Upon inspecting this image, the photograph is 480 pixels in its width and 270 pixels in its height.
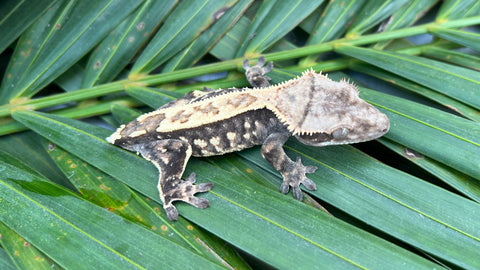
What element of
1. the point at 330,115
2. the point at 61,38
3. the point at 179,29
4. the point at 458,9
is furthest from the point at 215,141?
the point at 458,9

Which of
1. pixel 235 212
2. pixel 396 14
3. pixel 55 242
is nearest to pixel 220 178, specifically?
pixel 235 212

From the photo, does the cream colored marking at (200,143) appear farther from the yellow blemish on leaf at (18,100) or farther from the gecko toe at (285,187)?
the yellow blemish on leaf at (18,100)

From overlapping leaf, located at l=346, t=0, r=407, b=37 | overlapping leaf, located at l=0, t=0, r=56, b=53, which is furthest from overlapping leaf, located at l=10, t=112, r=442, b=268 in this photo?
overlapping leaf, located at l=346, t=0, r=407, b=37

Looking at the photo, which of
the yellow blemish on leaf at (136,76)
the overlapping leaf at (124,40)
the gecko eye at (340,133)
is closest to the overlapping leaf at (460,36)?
the gecko eye at (340,133)

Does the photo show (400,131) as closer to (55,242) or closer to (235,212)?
(235,212)

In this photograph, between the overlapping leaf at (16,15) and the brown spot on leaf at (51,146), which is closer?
the brown spot on leaf at (51,146)

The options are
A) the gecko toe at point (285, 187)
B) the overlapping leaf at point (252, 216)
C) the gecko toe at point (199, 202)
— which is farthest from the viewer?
the gecko toe at point (285, 187)

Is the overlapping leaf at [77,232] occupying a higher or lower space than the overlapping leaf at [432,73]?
lower
